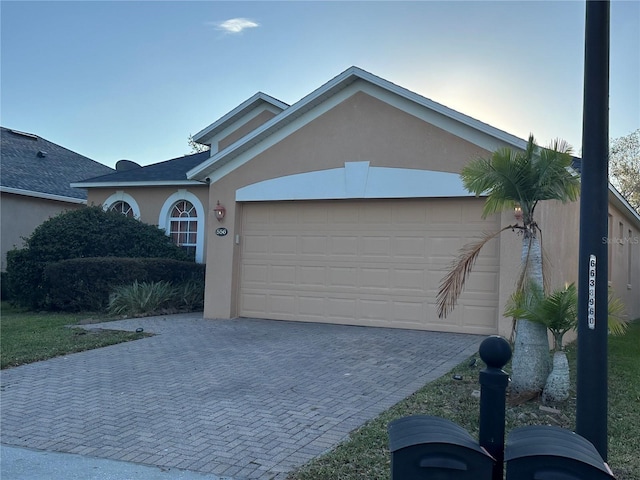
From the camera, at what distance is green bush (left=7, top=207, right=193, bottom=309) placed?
14914 mm

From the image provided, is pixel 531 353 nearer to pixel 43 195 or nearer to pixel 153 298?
pixel 153 298

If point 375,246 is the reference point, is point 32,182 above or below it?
above

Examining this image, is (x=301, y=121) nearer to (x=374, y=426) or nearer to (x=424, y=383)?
(x=424, y=383)

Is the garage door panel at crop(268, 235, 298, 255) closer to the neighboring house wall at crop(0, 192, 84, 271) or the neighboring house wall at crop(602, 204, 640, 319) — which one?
the neighboring house wall at crop(602, 204, 640, 319)

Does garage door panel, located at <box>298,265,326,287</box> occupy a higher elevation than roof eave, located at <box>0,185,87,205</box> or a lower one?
lower

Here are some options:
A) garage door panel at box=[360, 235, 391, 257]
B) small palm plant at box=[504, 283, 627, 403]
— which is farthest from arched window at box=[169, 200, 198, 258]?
small palm plant at box=[504, 283, 627, 403]

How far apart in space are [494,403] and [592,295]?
1128 millimetres

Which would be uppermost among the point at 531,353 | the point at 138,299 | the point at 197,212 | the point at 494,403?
the point at 197,212

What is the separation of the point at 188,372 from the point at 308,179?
17.8 ft

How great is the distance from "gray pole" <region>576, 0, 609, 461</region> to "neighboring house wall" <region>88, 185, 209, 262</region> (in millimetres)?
13942

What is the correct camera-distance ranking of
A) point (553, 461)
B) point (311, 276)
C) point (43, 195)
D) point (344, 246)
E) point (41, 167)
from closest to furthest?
point (553, 461)
point (344, 246)
point (311, 276)
point (43, 195)
point (41, 167)

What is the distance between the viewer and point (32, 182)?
829 inches

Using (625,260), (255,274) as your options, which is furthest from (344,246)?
(625,260)

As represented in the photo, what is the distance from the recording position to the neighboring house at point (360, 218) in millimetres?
10781
